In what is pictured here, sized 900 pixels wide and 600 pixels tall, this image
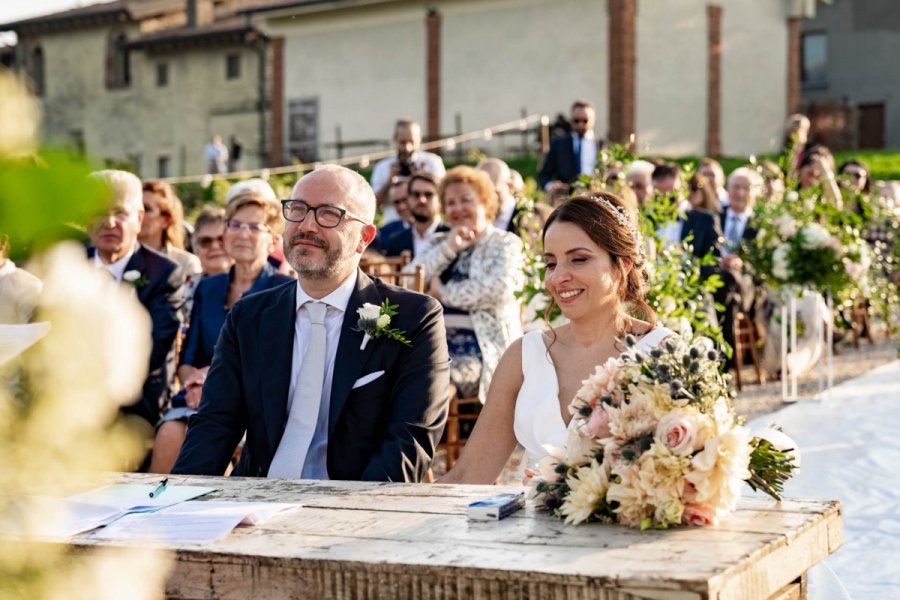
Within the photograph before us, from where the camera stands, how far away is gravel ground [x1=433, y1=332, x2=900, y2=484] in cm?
796

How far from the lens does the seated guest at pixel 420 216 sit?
866 centimetres

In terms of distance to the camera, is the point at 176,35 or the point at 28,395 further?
the point at 176,35

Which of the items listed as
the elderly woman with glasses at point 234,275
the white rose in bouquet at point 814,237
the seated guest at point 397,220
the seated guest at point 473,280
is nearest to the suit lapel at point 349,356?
the elderly woman with glasses at point 234,275

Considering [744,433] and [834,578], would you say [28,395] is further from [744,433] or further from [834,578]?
[834,578]

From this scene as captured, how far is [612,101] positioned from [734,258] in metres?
21.0

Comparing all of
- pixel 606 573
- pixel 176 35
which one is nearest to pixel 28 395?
pixel 606 573

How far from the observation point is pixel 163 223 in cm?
735

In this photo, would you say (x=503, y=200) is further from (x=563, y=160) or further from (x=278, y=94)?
(x=278, y=94)

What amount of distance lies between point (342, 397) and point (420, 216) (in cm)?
471

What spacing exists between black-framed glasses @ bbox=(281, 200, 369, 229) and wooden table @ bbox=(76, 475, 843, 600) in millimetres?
1626

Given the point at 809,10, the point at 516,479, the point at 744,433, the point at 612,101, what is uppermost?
the point at 809,10

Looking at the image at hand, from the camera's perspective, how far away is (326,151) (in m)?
36.0

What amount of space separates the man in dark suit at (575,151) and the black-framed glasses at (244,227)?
23.9 feet

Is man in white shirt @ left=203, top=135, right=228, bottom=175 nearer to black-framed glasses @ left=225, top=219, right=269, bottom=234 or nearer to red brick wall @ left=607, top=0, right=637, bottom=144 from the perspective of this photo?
red brick wall @ left=607, top=0, right=637, bottom=144
